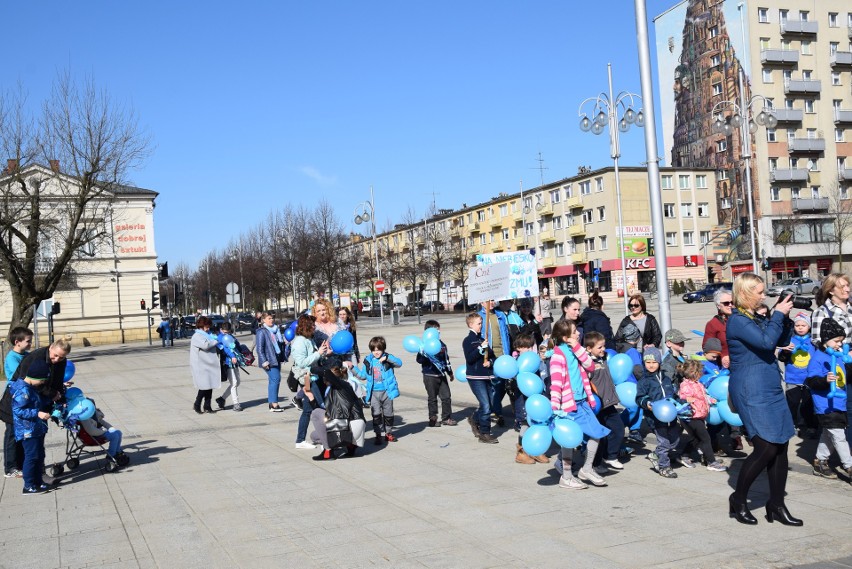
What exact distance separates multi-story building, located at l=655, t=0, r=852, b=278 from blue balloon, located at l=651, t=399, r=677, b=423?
217 ft

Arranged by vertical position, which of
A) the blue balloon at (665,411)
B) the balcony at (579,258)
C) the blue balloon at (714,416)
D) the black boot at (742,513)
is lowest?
the black boot at (742,513)

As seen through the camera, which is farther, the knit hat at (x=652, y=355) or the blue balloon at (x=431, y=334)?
the blue balloon at (x=431, y=334)

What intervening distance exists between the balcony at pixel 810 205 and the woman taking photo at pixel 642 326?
68.8m

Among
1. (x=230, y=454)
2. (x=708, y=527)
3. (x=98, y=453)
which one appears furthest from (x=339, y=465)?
(x=708, y=527)

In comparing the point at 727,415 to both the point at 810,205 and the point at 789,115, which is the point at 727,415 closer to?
the point at 789,115

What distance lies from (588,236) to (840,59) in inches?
1055

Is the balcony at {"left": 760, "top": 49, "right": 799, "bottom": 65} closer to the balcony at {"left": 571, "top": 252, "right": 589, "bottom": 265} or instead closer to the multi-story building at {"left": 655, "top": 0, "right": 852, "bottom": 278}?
the multi-story building at {"left": 655, "top": 0, "right": 852, "bottom": 278}

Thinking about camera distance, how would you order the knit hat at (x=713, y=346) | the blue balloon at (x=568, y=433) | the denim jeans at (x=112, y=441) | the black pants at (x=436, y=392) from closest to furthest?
the blue balloon at (x=568, y=433) → the knit hat at (x=713, y=346) → the denim jeans at (x=112, y=441) → the black pants at (x=436, y=392)

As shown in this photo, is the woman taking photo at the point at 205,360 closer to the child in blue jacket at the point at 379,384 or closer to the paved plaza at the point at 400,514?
the paved plaza at the point at 400,514

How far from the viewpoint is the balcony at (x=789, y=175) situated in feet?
233

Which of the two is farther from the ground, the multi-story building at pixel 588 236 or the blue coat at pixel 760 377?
the multi-story building at pixel 588 236

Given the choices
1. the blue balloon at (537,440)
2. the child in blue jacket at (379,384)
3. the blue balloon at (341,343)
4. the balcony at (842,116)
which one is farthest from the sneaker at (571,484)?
the balcony at (842,116)

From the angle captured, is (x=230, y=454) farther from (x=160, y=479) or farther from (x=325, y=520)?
(x=325, y=520)

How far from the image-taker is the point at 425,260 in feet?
→ 273
